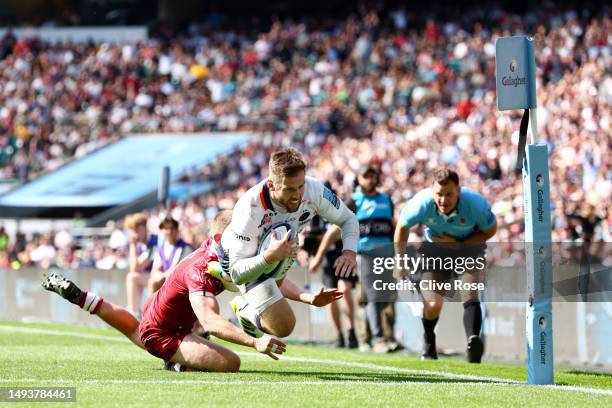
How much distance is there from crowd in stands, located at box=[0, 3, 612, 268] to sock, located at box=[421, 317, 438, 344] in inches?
130

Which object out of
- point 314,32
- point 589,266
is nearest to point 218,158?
point 314,32

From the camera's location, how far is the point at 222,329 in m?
9.50

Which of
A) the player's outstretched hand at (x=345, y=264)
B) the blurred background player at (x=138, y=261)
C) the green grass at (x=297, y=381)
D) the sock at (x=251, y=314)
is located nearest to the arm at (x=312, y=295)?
the player's outstretched hand at (x=345, y=264)

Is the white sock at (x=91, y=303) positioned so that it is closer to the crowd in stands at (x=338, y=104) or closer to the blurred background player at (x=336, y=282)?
the blurred background player at (x=336, y=282)

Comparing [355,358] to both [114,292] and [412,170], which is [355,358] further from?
[412,170]

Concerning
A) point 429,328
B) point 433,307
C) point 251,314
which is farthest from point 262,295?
point 429,328

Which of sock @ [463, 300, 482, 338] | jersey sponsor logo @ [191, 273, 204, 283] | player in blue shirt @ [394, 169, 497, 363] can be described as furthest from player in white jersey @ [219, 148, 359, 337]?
sock @ [463, 300, 482, 338]

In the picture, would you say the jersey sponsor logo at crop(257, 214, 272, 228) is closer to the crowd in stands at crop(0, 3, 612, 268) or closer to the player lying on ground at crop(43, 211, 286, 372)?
the player lying on ground at crop(43, 211, 286, 372)

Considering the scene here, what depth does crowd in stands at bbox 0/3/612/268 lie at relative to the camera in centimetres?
2195

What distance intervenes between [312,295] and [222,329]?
815mm

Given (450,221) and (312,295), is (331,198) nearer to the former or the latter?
(312,295)

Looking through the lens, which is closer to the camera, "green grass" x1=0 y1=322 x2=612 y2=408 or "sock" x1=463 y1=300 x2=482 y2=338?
"green grass" x1=0 y1=322 x2=612 y2=408

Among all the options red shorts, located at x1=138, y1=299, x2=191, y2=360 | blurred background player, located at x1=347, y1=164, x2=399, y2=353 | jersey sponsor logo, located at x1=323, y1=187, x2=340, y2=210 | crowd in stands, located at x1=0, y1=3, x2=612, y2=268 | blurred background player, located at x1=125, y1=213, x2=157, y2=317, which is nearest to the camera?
jersey sponsor logo, located at x1=323, y1=187, x2=340, y2=210

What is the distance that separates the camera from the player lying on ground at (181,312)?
993 centimetres
